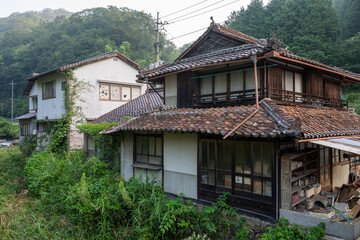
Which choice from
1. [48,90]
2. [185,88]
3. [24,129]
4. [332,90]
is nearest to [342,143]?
[185,88]

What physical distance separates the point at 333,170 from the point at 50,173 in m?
14.6

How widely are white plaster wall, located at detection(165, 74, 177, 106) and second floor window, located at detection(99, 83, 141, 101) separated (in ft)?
30.4

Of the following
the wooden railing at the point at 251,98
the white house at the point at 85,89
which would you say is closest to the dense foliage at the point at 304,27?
the wooden railing at the point at 251,98

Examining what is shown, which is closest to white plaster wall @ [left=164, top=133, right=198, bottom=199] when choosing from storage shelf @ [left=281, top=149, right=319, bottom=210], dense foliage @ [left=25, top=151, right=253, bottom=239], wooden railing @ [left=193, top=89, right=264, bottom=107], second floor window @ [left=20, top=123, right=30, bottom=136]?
dense foliage @ [left=25, top=151, right=253, bottom=239]

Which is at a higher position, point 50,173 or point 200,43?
point 200,43

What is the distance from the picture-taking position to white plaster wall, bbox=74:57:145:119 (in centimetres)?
1889

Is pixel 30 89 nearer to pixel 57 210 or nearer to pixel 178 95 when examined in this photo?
pixel 57 210

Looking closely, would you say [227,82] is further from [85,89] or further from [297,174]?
[85,89]

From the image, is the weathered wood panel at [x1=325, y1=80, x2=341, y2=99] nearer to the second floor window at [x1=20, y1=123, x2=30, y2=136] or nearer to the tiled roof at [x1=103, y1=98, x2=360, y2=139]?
the tiled roof at [x1=103, y1=98, x2=360, y2=139]

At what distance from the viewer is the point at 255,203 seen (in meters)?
7.89

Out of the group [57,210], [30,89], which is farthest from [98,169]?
[30,89]

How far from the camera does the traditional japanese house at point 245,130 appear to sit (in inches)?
295

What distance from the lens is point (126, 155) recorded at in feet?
42.4

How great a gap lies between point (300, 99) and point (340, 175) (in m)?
4.28
